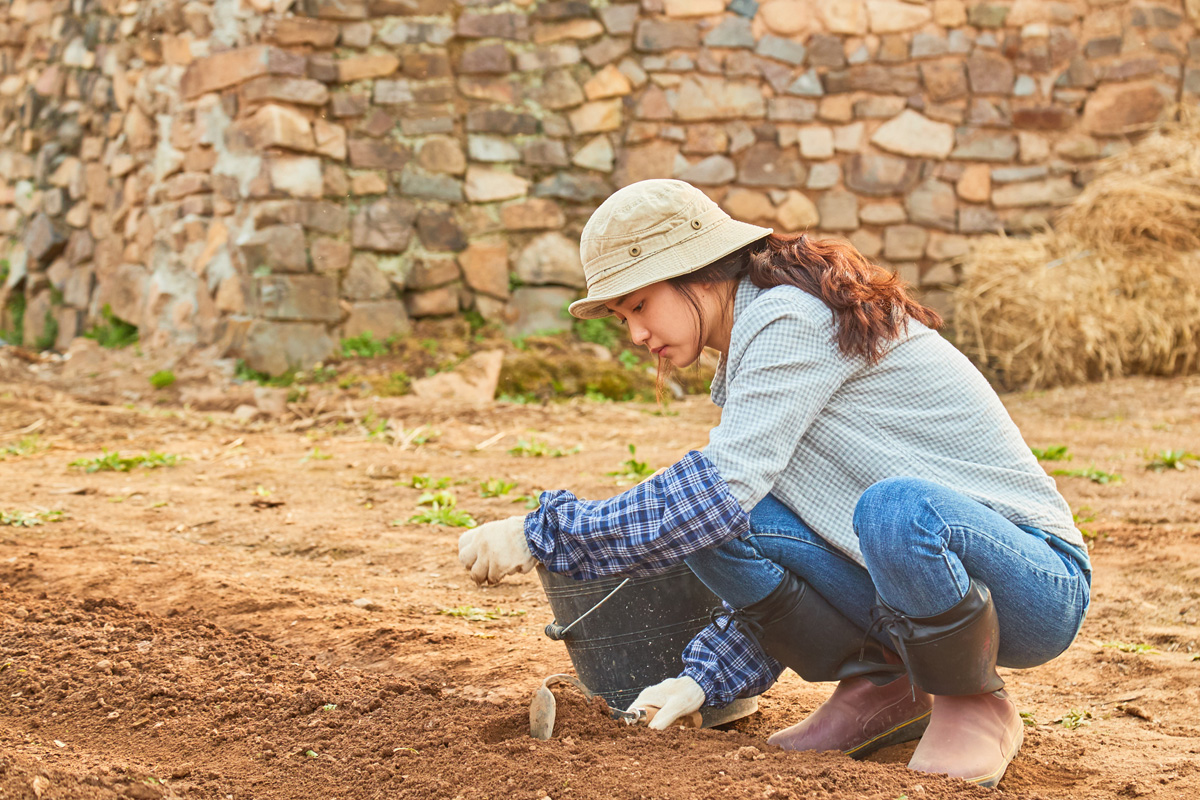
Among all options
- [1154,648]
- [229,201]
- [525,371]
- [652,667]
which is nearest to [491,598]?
[652,667]

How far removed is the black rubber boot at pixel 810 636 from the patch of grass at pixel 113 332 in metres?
5.93

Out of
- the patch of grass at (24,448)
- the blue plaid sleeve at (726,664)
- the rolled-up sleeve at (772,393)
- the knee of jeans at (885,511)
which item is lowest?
the patch of grass at (24,448)

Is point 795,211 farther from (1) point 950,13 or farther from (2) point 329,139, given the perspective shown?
(2) point 329,139

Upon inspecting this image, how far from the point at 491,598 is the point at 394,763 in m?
1.17

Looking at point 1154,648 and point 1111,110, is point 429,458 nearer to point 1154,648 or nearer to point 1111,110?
point 1154,648

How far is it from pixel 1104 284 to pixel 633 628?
5371mm

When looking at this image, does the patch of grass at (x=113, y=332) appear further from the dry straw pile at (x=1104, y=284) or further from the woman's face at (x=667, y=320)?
the woman's face at (x=667, y=320)

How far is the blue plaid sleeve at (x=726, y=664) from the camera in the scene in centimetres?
188

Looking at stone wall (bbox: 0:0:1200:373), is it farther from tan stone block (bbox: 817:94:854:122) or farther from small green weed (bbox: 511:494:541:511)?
small green weed (bbox: 511:494:541:511)

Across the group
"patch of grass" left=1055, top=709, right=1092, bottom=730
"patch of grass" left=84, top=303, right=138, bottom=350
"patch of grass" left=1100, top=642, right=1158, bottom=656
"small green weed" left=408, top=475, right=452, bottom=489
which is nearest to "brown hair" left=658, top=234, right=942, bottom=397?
"patch of grass" left=1055, top=709, right=1092, bottom=730

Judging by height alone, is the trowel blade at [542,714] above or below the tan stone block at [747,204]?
below

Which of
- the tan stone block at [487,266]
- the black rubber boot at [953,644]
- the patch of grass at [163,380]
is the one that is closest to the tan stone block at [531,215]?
the tan stone block at [487,266]

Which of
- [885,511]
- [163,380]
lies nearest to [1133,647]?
[885,511]

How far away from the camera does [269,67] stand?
5.66 m
